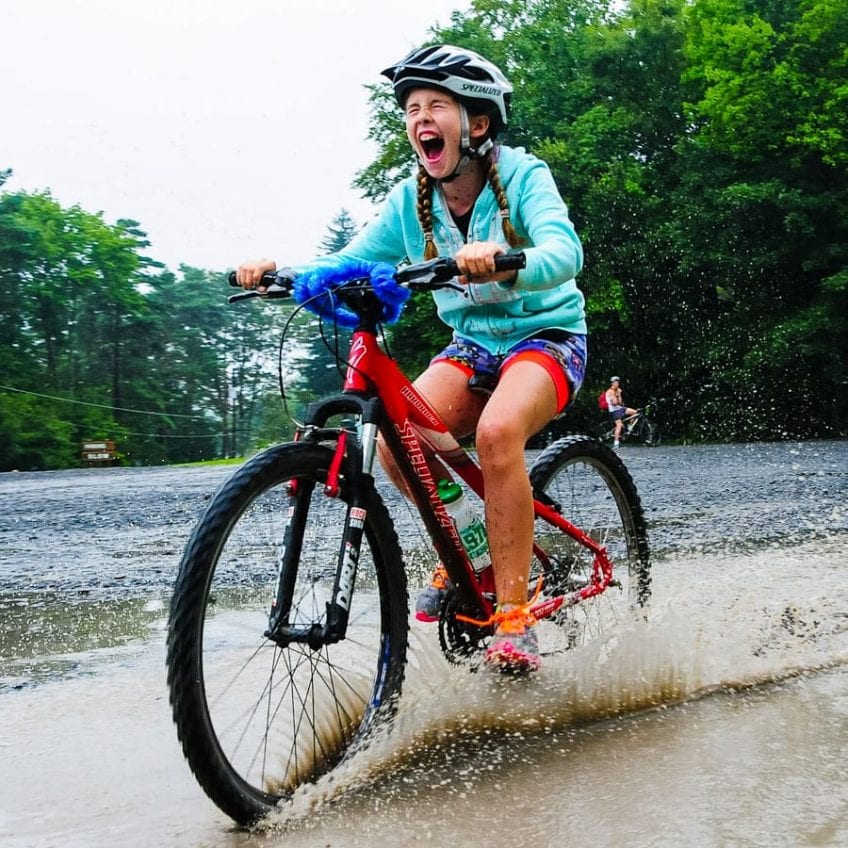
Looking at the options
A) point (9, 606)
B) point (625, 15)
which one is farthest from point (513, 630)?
point (625, 15)

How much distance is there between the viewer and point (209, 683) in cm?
290

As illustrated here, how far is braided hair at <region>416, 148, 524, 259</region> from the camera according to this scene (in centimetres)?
386

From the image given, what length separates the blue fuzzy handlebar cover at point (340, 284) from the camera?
3.46 meters

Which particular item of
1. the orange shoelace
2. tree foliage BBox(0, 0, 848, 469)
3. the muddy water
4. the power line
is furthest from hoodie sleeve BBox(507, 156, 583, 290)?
the power line

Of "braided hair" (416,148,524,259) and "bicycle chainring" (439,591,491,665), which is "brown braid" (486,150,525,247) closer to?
"braided hair" (416,148,524,259)

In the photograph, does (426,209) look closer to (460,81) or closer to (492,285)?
(492,285)

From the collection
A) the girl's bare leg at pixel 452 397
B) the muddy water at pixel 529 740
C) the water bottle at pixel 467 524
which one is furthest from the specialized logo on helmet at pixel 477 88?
the muddy water at pixel 529 740

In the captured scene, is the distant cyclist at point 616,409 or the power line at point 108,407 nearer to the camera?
the distant cyclist at point 616,409

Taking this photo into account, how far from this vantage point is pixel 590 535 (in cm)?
479

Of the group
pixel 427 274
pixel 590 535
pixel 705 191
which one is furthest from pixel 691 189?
pixel 427 274

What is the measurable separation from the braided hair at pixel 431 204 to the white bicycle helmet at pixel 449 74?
184 mm

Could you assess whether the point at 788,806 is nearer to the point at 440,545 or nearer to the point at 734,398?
the point at 440,545

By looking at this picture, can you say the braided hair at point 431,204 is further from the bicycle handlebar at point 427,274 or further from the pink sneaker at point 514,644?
the pink sneaker at point 514,644

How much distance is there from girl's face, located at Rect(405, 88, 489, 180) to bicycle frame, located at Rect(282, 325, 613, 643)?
2.10 ft
